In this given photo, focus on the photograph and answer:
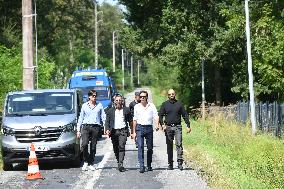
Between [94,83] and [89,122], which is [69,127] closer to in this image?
[89,122]

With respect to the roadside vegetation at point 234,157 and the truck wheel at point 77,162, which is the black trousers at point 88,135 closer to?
the truck wheel at point 77,162

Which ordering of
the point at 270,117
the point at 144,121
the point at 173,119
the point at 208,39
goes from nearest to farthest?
the point at 144,121, the point at 173,119, the point at 270,117, the point at 208,39

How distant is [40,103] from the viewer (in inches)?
695

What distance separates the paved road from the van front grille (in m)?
0.80

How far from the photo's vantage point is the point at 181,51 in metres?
36.2

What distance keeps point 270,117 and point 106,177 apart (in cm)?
1597

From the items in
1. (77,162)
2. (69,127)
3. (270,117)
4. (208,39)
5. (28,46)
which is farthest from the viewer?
(208,39)

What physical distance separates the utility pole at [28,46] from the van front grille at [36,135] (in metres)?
7.28

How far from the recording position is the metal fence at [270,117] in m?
28.0

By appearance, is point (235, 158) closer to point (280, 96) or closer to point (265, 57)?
point (265, 57)

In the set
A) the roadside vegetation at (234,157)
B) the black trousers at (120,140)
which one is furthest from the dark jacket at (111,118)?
the roadside vegetation at (234,157)

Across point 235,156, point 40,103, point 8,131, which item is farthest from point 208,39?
point 8,131

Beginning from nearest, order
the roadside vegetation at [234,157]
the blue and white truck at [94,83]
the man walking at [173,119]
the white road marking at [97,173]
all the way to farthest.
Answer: the roadside vegetation at [234,157] → the white road marking at [97,173] → the man walking at [173,119] → the blue and white truck at [94,83]

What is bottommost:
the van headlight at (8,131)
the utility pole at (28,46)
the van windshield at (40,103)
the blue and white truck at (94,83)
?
the van headlight at (8,131)
